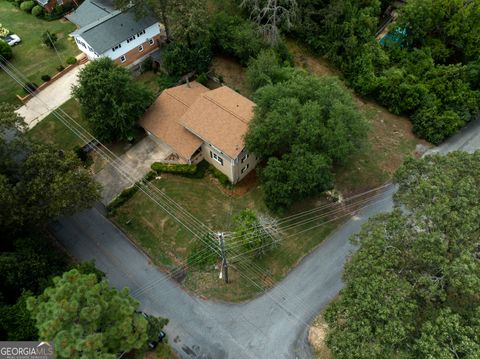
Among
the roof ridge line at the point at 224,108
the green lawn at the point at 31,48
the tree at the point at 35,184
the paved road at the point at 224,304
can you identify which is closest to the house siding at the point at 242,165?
the roof ridge line at the point at 224,108

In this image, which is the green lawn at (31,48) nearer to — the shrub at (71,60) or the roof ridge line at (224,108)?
the shrub at (71,60)

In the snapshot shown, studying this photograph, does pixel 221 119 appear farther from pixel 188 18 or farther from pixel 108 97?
pixel 188 18

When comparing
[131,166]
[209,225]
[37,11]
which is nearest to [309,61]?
[131,166]

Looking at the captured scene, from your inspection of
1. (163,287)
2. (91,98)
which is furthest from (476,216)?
(91,98)

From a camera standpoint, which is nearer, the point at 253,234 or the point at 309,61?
the point at 253,234

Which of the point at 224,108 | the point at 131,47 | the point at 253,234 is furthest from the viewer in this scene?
the point at 131,47

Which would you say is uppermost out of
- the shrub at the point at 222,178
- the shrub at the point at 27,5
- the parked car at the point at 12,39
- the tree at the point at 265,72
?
the tree at the point at 265,72
